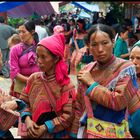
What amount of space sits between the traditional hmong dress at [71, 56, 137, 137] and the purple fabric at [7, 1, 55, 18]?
1014cm

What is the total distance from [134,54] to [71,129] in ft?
3.09

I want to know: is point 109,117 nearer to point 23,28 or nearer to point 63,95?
point 63,95

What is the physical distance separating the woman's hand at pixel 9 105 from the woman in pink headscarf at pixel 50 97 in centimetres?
17

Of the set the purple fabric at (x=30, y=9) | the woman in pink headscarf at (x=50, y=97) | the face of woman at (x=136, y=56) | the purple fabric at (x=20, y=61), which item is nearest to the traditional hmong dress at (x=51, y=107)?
the woman in pink headscarf at (x=50, y=97)

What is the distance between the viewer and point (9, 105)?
3.31m

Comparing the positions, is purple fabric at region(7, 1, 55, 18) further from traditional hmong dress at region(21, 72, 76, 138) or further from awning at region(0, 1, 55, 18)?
traditional hmong dress at region(21, 72, 76, 138)

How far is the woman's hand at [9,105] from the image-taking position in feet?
10.8

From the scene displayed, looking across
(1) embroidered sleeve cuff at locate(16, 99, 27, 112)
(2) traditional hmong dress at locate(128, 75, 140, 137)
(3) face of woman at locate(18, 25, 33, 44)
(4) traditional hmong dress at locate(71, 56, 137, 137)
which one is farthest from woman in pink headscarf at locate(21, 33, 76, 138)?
(3) face of woman at locate(18, 25, 33, 44)

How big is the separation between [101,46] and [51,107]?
703 millimetres

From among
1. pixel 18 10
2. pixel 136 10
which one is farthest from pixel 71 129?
pixel 136 10

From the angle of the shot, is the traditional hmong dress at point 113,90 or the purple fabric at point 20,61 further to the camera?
the purple fabric at point 20,61

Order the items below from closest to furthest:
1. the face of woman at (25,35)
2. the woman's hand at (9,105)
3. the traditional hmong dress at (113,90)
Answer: the traditional hmong dress at (113,90)
the woman's hand at (9,105)
the face of woman at (25,35)

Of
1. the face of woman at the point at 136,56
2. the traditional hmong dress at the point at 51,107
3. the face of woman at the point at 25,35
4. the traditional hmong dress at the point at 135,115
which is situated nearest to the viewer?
the traditional hmong dress at the point at 135,115

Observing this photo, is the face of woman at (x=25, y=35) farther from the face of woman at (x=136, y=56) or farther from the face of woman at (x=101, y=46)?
the face of woman at (x=101, y=46)
